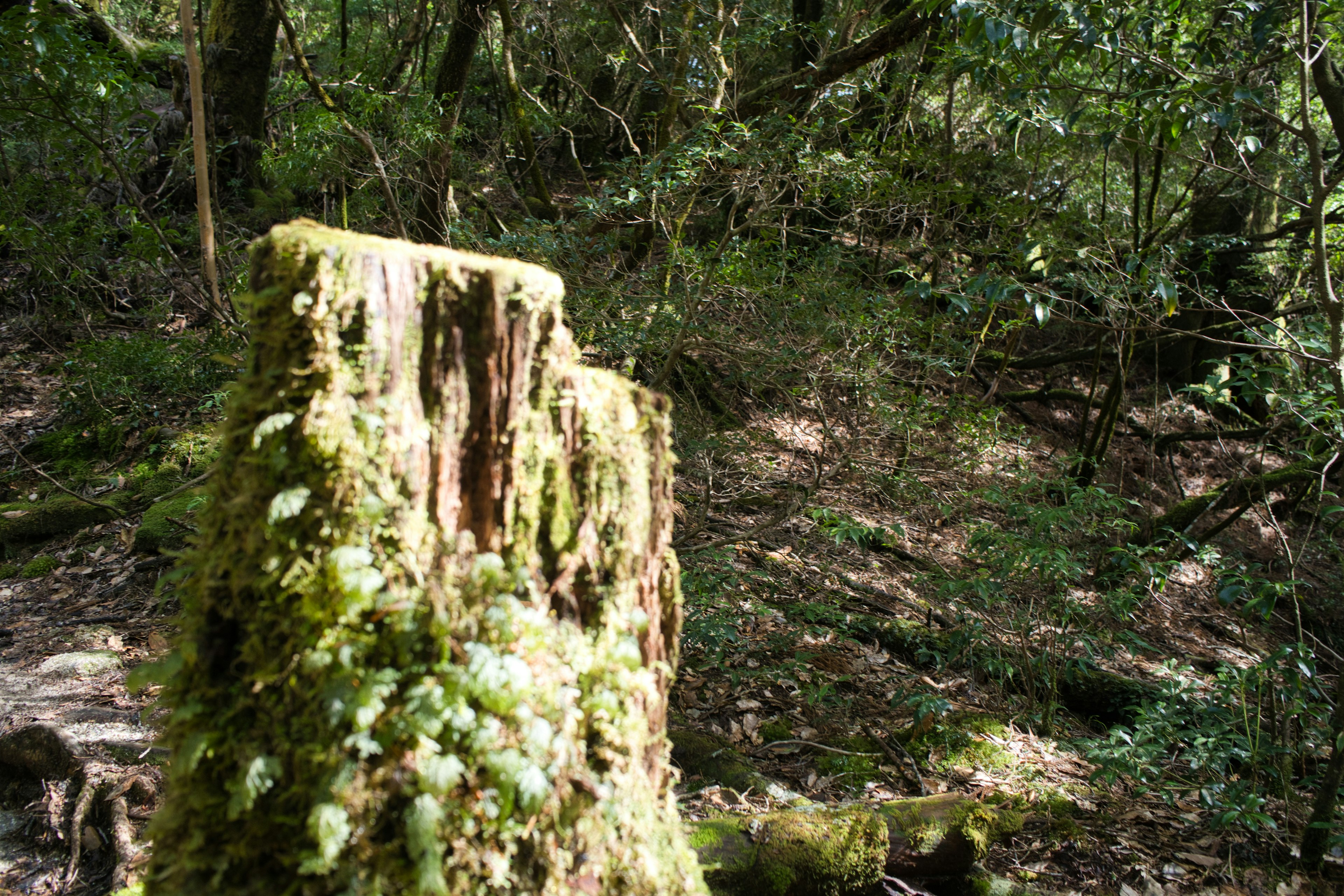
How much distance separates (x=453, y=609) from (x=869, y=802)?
2395mm

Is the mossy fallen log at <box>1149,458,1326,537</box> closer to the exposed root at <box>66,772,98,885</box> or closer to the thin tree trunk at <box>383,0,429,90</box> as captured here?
the exposed root at <box>66,772,98,885</box>

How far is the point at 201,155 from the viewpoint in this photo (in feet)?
19.8

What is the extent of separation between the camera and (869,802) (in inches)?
128

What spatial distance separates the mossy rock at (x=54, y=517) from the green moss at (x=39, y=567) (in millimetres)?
278

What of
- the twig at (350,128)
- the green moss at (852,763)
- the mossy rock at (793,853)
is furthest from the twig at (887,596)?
the twig at (350,128)

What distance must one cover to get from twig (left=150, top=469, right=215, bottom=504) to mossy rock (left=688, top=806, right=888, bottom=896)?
428 cm

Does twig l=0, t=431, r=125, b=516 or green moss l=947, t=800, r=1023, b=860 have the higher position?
twig l=0, t=431, r=125, b=516

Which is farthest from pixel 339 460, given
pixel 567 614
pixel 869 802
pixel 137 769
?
pixel 869 802

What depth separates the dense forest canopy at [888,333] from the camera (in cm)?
383

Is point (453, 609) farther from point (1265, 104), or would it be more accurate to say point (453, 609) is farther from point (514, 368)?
point (1265, 104)

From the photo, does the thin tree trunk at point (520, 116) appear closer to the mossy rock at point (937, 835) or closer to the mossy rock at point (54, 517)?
the mossy rock at point (54, 517)

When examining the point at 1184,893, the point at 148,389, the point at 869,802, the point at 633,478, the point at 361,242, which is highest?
the point at 361,242

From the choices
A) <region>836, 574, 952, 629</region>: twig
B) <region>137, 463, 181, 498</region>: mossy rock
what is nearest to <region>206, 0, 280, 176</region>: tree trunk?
<region>137, 463, 181, 498</region>: mossy rock

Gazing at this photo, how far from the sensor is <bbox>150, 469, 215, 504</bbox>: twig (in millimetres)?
5172
